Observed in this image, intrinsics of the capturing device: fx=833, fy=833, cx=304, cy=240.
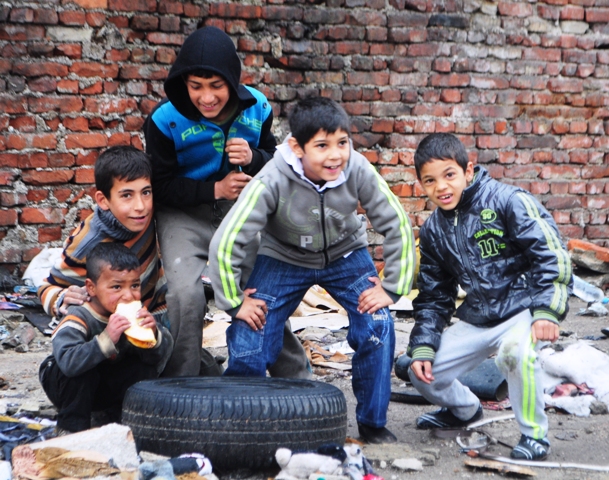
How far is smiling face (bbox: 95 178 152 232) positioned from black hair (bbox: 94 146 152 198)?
2cm

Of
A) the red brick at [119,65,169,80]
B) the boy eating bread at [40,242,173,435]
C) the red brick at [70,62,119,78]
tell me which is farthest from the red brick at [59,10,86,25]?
the boy eating bread at [40,242,173,435]

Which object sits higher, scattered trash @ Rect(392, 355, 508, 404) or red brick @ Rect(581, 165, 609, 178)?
red brick @ Rect(581, 165, 609, 178)

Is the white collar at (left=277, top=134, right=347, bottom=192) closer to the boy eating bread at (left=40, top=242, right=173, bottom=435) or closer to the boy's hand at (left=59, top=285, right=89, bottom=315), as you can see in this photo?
the boy eating bread at (left=40, top=242, right=173, bottom=435)

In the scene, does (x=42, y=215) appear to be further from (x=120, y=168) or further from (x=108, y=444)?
(x=108, y=444)

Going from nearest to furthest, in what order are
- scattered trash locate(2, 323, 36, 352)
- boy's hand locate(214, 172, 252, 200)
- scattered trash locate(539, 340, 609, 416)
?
boy's hand locate(214, 172, 252, 200)
scattered trash locate(539, 340, 609, 416)
scattered trash locate(2, 323, 36, 352)

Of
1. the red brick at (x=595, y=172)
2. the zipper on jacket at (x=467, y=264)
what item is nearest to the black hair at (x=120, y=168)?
the zipper on jacket at (x=467, y=264)

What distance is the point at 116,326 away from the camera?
10.7ft

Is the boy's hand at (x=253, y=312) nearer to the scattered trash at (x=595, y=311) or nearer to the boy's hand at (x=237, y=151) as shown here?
the boy's hand at (x=237, y=151)

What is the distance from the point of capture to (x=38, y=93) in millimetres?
6031

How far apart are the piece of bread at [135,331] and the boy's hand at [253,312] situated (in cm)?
39

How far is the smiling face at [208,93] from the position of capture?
12.2ft

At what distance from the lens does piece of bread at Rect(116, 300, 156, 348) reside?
330cm

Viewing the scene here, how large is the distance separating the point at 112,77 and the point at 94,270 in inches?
121

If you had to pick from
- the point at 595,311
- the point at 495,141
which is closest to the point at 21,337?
the point at 595,311
